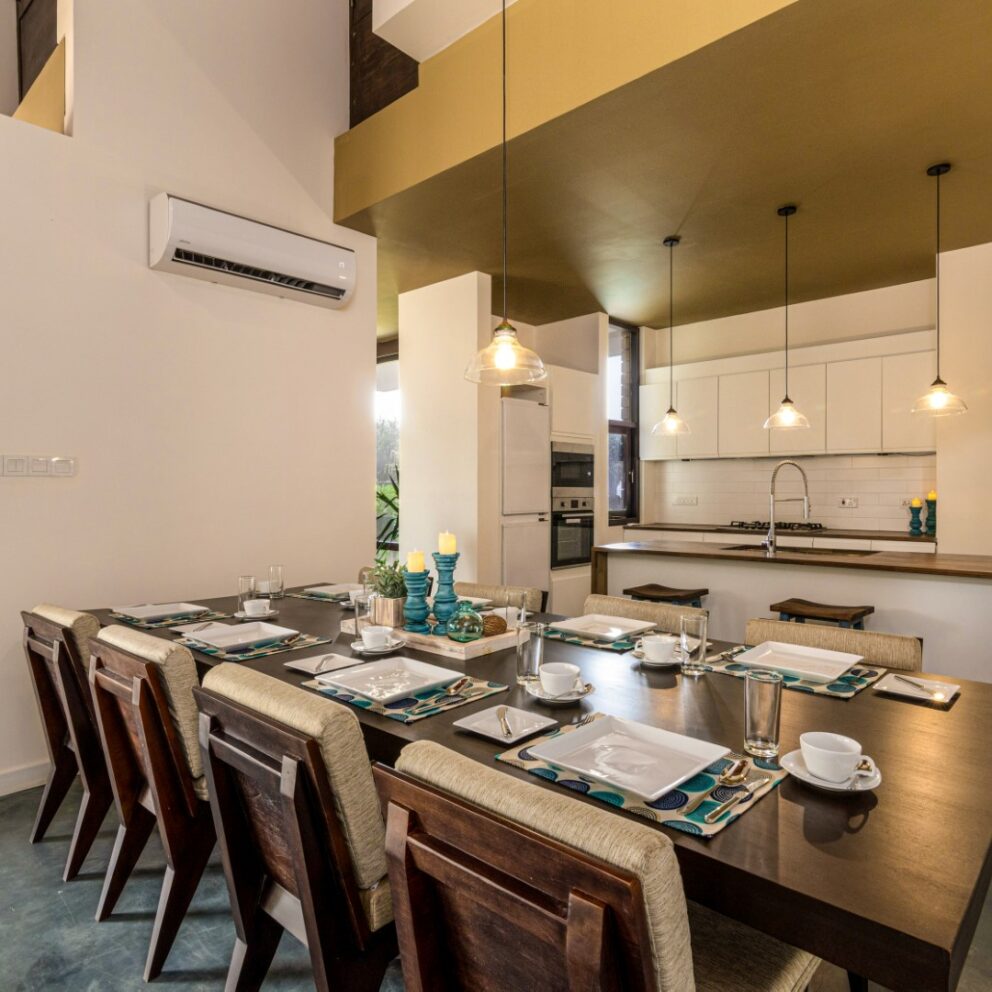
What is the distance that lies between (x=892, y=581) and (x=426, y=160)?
2976 millimetres

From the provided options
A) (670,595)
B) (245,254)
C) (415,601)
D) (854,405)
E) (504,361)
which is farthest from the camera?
(854,405)

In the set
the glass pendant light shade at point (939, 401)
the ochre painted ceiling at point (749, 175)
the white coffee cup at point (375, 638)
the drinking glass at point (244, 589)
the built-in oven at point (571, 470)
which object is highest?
the ochre painted ceiling at point (749, 175)

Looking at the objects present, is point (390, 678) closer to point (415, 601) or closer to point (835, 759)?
point (415, 601)

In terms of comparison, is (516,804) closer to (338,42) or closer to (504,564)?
(504,564)

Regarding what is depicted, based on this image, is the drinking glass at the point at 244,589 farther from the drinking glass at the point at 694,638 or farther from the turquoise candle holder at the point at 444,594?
the drinking glass at the point at 694,638

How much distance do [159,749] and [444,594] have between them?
36.2 inches

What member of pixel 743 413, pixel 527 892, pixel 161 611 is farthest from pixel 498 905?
pixel 743 413

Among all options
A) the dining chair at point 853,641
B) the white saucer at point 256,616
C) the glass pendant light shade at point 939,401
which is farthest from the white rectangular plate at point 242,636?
the glass pendant light shade at point 939,401

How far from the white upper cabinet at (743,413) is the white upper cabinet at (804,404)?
0.06 metres

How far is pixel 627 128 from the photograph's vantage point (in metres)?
2.82

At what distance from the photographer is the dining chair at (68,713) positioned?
1866mm

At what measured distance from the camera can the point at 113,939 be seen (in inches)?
69.7

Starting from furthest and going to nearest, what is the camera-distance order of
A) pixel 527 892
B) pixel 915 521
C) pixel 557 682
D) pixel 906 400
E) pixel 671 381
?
pixel 671 381
pixel 915 521
pixel 906 400
pixel 557 682
pixel 527 892

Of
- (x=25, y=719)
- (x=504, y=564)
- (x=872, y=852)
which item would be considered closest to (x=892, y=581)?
(x=504, y=564)
